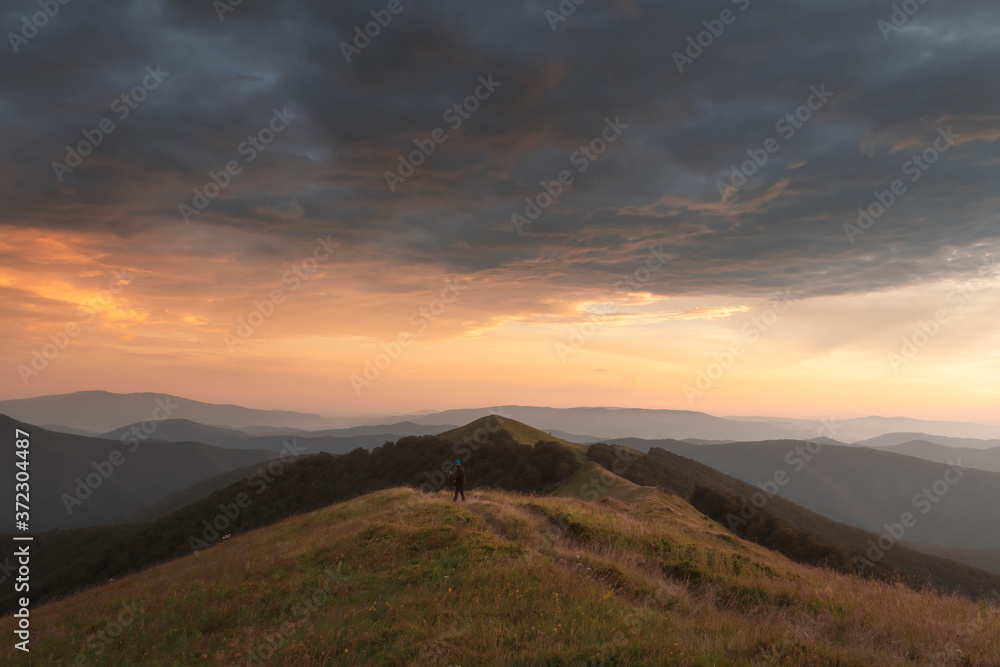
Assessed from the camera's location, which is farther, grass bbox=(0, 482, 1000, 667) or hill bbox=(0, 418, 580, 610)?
hill bbox=(0, 418, 580, 610)

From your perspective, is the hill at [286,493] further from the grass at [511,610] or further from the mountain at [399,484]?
the grass at [511,610]

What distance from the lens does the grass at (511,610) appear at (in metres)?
8.17

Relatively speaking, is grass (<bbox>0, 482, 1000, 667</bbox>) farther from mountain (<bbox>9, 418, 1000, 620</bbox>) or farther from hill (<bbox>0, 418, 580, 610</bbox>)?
hill (<bbox>0, 418, 580, 610</bbox>)

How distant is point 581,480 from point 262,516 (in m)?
71.3

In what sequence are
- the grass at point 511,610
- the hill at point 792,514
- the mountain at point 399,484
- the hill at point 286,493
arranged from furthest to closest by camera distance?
the hill at point 792,514
the hill at point 286,493
the mountain at point 399,484
the grass at point 511,610

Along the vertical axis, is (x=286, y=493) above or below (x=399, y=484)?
below

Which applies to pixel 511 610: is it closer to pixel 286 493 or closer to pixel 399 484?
pixel 399 484

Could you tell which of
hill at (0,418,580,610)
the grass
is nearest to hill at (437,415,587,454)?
hill at (0,418,580,610)

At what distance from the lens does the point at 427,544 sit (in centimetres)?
1460

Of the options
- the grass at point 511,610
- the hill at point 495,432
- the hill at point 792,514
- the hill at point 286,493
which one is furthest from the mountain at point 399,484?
the grass at point 511,610

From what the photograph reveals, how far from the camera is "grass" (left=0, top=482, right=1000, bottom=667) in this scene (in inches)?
322

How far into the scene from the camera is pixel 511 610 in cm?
974

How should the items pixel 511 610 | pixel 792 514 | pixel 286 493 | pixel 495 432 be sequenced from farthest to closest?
pixel 792 514 → pixel 495 432 → pixel 286 493 → pixel 511 610

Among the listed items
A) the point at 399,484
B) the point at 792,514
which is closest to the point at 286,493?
the point at 399,484
